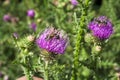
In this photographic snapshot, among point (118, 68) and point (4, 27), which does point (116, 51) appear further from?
point (4, 27)

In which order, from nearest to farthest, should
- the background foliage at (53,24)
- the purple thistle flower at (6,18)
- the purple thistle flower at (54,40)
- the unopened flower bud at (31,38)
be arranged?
the purple thistle flower at (54,40) → the unopened flower bud at (31,38) → the background foliage at (53,24) → the purple thistle flower at (6,18)

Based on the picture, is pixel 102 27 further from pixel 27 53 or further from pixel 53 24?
pixel 53 24

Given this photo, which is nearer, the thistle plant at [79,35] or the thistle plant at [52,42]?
the thistle plant at [52,42]

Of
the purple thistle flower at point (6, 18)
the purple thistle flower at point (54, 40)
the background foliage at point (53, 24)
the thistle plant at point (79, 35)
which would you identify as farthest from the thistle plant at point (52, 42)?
the purple thistle flower at point (6, 18)

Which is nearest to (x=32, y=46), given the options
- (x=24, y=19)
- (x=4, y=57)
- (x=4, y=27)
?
(x=4, y=57)

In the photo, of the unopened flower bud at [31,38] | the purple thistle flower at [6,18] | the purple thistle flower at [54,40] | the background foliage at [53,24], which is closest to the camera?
the purple thistle flower at [54,40]

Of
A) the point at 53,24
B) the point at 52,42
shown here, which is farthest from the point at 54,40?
the point at 53,24

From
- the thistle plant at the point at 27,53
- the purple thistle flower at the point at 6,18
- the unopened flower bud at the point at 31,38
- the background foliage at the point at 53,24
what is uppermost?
the purple thistle flower at the point at 6,18

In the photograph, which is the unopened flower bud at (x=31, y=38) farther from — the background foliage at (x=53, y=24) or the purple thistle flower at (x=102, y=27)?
the background foliage at (x=53, y=24)

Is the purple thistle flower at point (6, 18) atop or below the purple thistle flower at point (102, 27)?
atop
